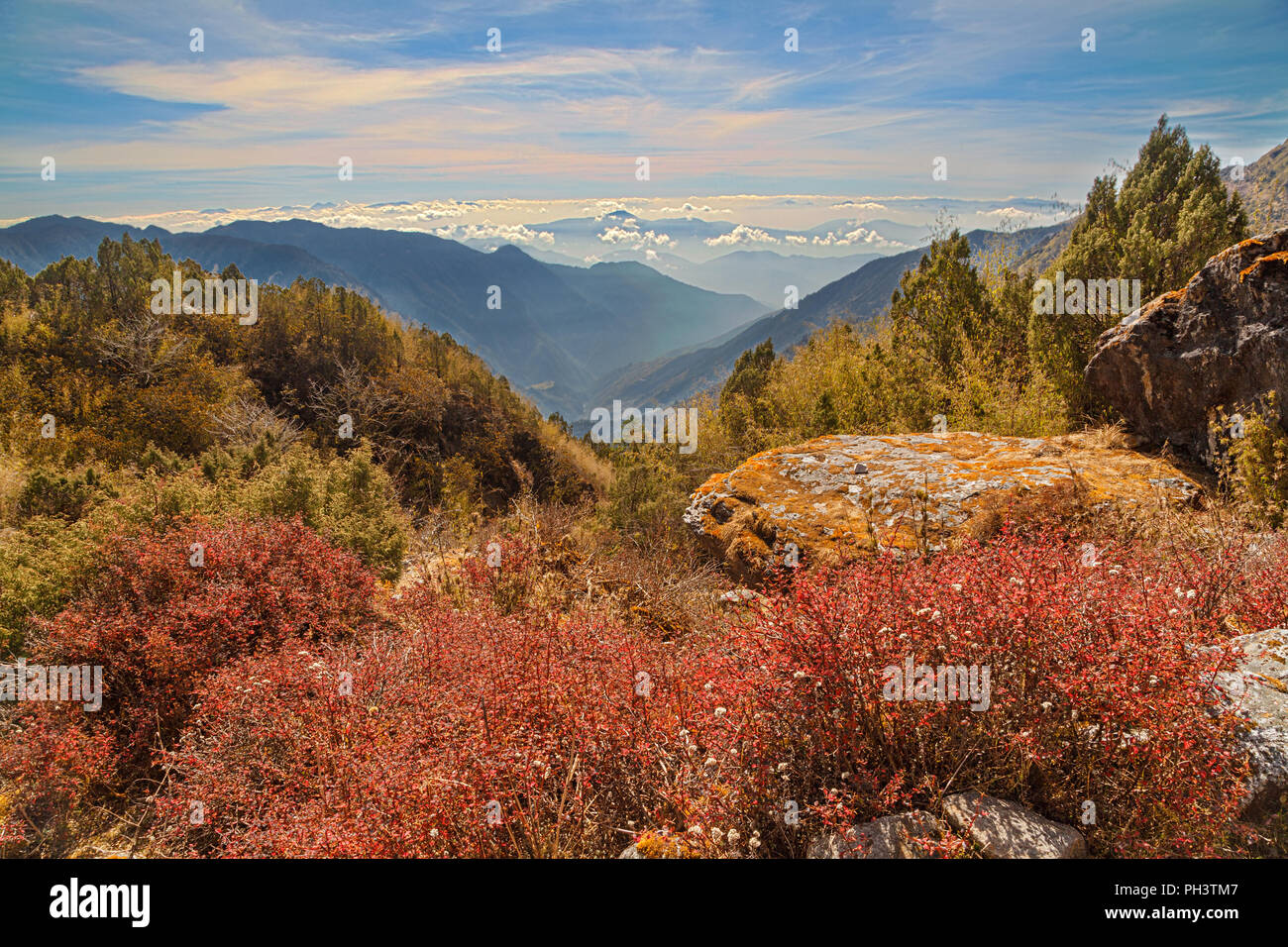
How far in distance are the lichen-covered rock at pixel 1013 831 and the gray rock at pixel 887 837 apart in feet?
0.41

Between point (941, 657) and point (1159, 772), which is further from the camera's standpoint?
point (941, 657)

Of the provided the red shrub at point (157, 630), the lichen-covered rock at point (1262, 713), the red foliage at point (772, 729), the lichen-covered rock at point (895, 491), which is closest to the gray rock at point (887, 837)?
the red foliage at point (772, 729)

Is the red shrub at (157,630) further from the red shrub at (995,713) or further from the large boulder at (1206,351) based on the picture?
the large boulder at (1206,351)

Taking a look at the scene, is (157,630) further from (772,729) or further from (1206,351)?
(1206,351)

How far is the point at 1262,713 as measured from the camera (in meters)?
2.20

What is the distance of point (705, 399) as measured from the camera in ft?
76.4

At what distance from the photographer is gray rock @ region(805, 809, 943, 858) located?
2.03 m

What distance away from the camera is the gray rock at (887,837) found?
80.0 inches

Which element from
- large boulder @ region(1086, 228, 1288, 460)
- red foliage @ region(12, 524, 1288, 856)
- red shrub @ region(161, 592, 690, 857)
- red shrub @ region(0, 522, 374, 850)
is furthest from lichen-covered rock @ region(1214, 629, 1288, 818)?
red shrub @ region(0, 522, 374, 850)

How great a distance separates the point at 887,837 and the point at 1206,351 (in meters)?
6.75

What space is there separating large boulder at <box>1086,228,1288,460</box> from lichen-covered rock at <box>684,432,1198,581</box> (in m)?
0.69

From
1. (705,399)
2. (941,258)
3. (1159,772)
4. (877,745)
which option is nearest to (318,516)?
(877,745)
